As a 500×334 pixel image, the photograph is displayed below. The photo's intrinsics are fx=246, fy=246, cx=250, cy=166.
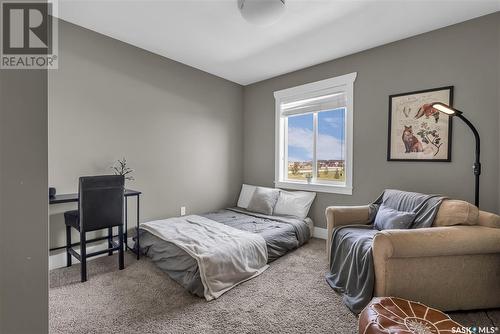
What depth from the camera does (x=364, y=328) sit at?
131 cm

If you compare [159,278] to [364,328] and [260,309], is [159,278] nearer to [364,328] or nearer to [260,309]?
[260,309]

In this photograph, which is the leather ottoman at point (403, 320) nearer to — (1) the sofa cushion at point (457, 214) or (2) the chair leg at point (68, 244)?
(1) the sofa cushion at point (457, 214)

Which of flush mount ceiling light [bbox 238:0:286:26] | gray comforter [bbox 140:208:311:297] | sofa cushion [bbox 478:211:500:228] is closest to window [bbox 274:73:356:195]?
gray comforter [bbox 140:208:311:297]

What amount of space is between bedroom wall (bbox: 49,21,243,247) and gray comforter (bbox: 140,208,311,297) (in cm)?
61

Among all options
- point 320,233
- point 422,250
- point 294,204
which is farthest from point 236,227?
point 422,250

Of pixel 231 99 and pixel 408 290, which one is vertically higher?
pixel 231 99

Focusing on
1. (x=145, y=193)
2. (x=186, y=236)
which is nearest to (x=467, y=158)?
(x=186, y=236)

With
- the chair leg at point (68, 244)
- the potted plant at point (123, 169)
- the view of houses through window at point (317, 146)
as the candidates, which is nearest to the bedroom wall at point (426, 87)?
the view of houses through window at point (317, 146)

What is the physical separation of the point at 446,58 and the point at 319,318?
283 cm

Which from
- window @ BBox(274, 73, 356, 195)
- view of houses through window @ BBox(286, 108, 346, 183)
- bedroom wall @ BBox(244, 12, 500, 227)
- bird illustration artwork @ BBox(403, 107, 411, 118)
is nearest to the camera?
bedroom wall @ BBox(244, 12, 500, 227)

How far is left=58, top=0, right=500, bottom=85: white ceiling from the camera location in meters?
2.28

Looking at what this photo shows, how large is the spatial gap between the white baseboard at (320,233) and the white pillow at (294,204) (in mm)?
307

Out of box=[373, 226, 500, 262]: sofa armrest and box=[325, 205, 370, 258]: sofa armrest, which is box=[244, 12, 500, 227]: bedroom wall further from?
box=[373, 226, 500, 262]: sofa armrest

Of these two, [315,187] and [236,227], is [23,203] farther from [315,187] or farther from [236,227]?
[315,187]
